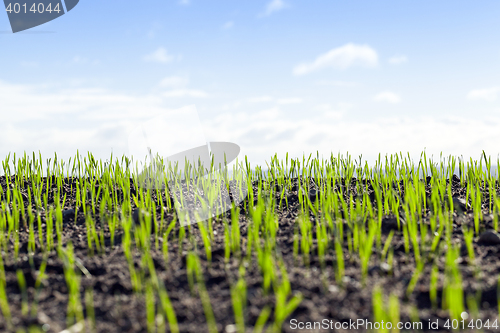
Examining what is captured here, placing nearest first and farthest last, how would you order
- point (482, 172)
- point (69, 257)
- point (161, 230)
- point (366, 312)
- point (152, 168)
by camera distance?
point (366, 312) < point (69, 257) < point (161, 230) < point (152, 168) < point (482, 172)

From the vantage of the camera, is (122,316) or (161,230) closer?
(122,316)

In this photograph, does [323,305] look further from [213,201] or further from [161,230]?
[213,201]

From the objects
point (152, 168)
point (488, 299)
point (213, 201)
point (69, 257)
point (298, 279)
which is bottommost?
point (488, 299)

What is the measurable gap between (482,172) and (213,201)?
2.56 m

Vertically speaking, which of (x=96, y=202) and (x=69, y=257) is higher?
(x=96, y=202)

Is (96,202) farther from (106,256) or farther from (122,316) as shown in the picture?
(122,316)

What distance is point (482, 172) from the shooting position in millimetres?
3762

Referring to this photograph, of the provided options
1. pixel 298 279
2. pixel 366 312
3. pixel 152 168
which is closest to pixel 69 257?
pixel 298 279

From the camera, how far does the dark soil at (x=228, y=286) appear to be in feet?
5.01

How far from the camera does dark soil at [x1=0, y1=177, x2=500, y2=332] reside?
5.01 ft

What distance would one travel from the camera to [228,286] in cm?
175

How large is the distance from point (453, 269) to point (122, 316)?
4.29ft

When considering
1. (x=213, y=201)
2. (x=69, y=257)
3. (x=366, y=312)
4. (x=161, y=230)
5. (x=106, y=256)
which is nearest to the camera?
(x=366, y=312)

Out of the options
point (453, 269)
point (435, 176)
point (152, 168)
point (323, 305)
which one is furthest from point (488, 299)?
point (152, 168)
